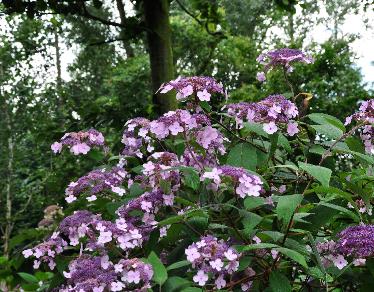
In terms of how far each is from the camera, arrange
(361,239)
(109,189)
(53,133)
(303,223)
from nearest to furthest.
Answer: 1. (361,239)
2. (303,223)
3. (109,189)
4. (53,133)

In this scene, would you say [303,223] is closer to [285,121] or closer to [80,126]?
[285,121]

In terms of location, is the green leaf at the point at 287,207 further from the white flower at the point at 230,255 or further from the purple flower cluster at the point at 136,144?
the purple flower cluster at the point at 136,144

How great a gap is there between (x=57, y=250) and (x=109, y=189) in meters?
0.24

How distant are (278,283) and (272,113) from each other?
42 cm

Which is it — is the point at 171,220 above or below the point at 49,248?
above

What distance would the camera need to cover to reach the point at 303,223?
4.48 feet

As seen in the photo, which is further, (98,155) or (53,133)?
(53,133)

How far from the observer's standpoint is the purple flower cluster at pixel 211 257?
1195mm

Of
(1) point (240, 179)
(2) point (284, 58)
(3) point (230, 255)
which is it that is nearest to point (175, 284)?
(3) point (230, 255)

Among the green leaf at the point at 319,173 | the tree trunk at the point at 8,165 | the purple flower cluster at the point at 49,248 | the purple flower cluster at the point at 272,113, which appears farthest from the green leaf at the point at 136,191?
the tree trunk at the point at 8,165

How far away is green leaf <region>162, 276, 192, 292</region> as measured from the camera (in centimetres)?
127

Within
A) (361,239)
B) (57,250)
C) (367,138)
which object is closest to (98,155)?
(57,250)

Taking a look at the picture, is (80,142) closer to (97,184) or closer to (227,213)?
(97,184)

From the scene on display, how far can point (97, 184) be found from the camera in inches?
67.0
